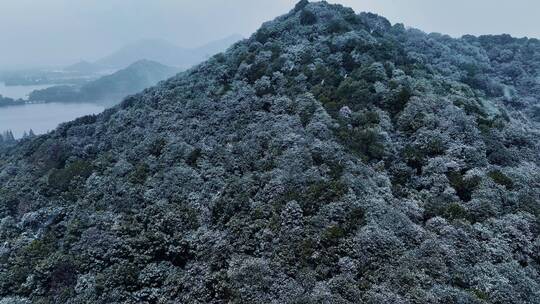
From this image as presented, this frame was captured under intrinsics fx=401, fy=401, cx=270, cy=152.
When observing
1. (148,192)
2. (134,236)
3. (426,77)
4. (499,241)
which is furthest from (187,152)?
(426,77)

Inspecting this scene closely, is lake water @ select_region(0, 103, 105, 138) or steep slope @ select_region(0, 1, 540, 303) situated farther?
lake water @ select_region(0, 103, 105, 138)

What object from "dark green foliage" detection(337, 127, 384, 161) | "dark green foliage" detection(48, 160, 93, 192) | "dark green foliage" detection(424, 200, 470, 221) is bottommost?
"dark green foliage" detection(48, 160, 93, 192)

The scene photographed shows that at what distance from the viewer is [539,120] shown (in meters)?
37.3

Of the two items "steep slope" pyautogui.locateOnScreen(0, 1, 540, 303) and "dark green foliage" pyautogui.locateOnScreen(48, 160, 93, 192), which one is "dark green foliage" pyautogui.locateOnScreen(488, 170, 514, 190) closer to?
"steep slope" pyautogui.locateOnScreen(0, 1, 540, 303)

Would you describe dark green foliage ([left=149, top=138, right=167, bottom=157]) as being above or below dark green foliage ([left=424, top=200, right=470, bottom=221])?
above

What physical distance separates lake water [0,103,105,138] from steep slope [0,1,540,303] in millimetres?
105734

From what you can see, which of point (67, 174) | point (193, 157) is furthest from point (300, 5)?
point (67, 174)

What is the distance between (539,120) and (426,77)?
13.6 meters

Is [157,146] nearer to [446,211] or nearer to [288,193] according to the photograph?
[288,193]

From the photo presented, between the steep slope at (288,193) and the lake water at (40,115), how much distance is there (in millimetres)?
105734

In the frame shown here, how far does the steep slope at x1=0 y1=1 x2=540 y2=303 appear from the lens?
1633 centimetres

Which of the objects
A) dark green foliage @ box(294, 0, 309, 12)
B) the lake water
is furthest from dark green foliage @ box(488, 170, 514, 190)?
the lake water

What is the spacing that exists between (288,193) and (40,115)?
533 feet

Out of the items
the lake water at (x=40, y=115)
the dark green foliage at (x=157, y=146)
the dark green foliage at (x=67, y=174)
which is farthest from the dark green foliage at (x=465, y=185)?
the lake water at (x=40, y=115)
